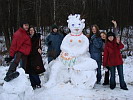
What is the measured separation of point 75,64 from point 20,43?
1.58m

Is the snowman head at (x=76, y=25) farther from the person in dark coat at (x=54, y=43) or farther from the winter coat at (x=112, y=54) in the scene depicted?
the winter coat at (x=112, y=54)

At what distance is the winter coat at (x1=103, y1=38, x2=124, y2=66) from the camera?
501cm

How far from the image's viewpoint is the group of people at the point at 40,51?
4641mm

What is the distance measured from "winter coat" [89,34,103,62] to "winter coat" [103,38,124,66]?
0.25 metres

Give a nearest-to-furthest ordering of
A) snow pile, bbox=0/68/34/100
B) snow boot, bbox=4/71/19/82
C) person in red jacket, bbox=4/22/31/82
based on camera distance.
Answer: snow pile, bbox=0/68/34/100 → snow boot, bbox=4/71/19/82 → person in red jacket, bbox=4/22/31/82

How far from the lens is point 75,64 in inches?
203

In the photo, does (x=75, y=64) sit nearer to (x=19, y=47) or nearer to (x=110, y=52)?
(x=110, y=52)

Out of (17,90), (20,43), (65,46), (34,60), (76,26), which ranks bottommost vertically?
(17,90)

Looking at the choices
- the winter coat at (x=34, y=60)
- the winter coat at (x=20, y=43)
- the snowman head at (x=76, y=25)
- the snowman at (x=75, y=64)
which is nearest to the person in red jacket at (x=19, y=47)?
the winter coat at (x=20, y=43)

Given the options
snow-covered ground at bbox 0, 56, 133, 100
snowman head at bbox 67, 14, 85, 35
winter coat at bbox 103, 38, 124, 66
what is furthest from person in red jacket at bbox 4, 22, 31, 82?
winter coat at bbox 103, 38, 124, 66

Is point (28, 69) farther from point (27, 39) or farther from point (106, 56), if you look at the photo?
point (106, 56)

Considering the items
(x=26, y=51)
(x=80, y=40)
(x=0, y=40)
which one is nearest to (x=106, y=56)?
(x=80, y=40)

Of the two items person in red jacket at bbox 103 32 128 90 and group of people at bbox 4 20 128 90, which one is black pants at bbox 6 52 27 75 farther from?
person in red jacket at bbox 103 32 128 90

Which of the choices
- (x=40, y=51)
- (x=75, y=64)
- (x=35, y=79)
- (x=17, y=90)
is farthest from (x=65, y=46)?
(x=17, y=90)
